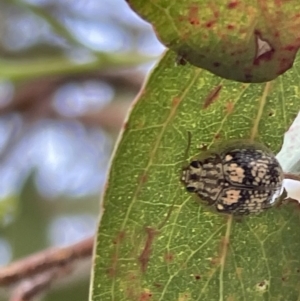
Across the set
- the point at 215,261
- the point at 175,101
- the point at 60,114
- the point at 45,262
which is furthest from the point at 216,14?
the point at 60,114

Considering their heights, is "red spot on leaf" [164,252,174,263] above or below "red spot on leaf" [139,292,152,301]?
above

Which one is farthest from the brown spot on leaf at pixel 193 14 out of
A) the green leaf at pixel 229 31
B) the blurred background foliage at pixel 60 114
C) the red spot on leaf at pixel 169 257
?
the blurred background foliage at pixel 60 114

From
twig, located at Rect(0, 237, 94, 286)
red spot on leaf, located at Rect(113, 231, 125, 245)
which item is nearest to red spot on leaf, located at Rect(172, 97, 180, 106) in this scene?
red spot on leaf, located at Rect(113, 231, 125, 245)

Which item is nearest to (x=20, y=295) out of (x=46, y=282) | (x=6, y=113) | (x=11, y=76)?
(x=46, y=282)

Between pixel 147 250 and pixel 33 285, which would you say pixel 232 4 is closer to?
pixel 147 250

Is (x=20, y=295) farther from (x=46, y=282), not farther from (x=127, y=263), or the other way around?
(x=127, y=263)

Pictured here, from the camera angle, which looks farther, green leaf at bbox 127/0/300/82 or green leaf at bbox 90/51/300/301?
green leaf at bbox 90/51/300/301

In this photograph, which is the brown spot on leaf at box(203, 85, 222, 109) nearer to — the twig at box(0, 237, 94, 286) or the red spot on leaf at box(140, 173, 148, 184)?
the red spot on leaf at box(140, 173, 148, 184)
